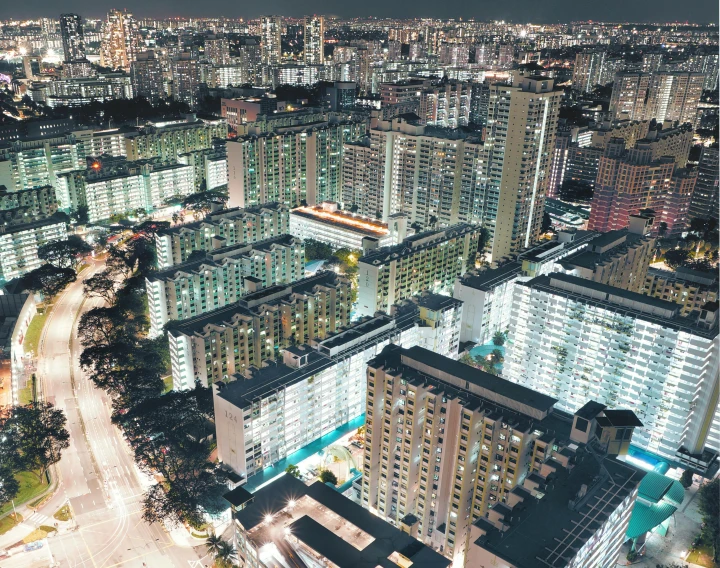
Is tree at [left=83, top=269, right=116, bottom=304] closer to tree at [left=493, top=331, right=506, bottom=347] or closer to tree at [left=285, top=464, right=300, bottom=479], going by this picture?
tree at [left=285, top=464, right=300, bottom=479]

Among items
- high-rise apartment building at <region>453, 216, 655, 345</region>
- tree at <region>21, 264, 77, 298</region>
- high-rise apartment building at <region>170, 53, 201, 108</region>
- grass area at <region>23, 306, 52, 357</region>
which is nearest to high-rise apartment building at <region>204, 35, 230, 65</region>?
high-rise apartment building at <region>170, 53, 201, 108</region>

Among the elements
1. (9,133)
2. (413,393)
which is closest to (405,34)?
(9,133)

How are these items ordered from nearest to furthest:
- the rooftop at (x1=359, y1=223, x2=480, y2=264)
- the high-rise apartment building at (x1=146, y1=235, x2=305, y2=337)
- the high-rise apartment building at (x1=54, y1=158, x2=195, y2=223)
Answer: the high-rise apartment building at (x1=146, y1=235, x2=305, y2=337) < the rooftop at (x1=359, y1=223, x2=480, y2=264) < the high-rise apartment building at (x1=54, y1=158, x2=195, y2=223)

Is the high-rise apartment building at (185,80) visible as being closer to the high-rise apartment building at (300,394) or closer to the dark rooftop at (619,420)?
the high-rise apartment building at (300,394)

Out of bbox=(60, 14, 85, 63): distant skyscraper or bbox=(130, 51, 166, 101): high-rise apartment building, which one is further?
bbox=(60, 14, 85, 63): distant skyscraper

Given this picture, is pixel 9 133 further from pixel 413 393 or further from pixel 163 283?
pixel 413 393

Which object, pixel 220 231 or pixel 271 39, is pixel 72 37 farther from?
pixel 220 231
